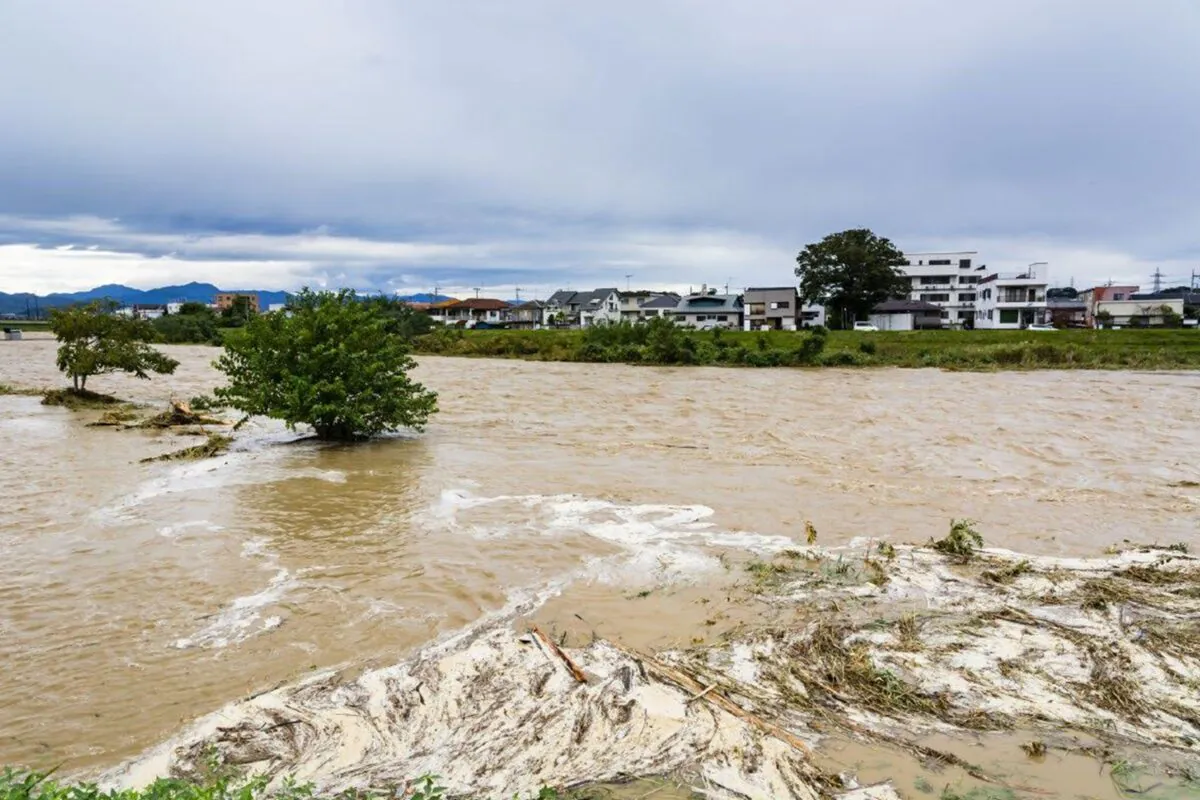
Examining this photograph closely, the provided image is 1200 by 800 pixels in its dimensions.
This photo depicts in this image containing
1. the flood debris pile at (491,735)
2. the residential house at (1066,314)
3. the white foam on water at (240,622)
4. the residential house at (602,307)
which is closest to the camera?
the flood debris pile at (491,735)

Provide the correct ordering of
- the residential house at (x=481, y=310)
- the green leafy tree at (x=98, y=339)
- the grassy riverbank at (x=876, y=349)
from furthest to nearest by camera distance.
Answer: the residential house at (x=481, y=310) → the grassy riverbank at (x=876, y=349) → the green leafy tree at (x=98, y=339)

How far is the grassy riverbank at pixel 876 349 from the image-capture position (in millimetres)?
39281

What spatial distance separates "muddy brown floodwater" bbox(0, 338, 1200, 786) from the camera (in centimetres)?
541

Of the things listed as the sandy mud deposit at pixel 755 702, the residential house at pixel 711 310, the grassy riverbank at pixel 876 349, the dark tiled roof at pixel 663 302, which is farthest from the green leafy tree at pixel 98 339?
the dark tiled roof at pixel 663 302

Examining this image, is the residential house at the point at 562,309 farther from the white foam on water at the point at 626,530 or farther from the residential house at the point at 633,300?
the white foam on water at the point at 626,530

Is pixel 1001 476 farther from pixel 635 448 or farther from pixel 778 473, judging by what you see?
pixel 635 448

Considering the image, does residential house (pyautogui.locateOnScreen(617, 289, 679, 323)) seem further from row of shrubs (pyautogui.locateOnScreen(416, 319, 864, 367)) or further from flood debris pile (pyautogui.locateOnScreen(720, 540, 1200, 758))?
flood debris pile (pyautogui.locateOnScreen(720, 540, 1200, 758))

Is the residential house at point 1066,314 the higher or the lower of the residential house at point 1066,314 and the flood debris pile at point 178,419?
the higher

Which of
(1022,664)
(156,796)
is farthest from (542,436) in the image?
(156,796)

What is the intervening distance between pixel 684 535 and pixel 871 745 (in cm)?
454

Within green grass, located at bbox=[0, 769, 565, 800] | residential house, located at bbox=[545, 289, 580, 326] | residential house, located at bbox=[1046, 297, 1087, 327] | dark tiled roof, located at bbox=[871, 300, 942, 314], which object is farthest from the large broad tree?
green grass, located at bbox=[0, 769, 565, 800]

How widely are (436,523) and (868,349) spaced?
123 ft

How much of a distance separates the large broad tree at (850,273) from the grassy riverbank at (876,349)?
16802 mm

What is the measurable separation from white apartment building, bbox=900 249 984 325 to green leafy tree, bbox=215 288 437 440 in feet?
263
